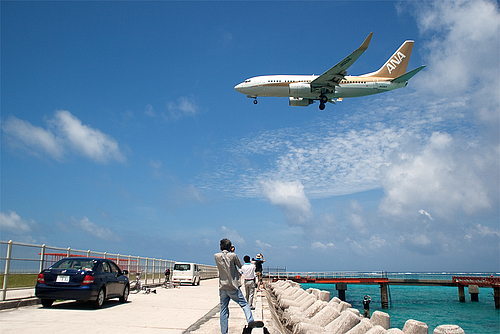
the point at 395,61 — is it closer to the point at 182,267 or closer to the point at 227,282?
the point at 182,267

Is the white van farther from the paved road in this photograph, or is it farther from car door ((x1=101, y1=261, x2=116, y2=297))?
the paved road

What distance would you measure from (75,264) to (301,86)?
2490 cm

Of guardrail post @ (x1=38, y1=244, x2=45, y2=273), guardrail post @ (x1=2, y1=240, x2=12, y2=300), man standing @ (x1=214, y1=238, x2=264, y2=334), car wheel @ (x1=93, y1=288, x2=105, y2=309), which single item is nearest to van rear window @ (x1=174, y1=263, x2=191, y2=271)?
guardrail post @ (x1=38, y1=244, x2=45, y2=273)

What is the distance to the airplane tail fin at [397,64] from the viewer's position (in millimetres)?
45375

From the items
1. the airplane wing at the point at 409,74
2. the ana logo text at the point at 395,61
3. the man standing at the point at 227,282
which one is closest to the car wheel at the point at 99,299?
the man standing at the point at 227,282

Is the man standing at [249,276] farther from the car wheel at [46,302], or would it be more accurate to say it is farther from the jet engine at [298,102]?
the jet engine at [298,102]

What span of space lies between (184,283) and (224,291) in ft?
82.7

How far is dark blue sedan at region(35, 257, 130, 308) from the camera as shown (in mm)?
10828

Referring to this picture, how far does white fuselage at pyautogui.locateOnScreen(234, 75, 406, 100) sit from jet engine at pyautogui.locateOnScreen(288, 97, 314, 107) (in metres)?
0.74

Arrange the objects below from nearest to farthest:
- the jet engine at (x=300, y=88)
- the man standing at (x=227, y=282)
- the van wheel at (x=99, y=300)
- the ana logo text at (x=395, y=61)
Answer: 1. the man standing at (x=227, y=282)
2. the van wheel at (x=99, y=300)
3. the jet engine at (x=300, y=88)
4. the ana logo text at (x=395, y=61)

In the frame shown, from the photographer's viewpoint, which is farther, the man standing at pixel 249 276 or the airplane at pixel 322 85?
the airplane at pixel 322 85

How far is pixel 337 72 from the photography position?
31.1 m

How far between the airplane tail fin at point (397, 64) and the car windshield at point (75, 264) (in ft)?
133

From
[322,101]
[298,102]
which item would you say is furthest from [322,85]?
[298,102]
